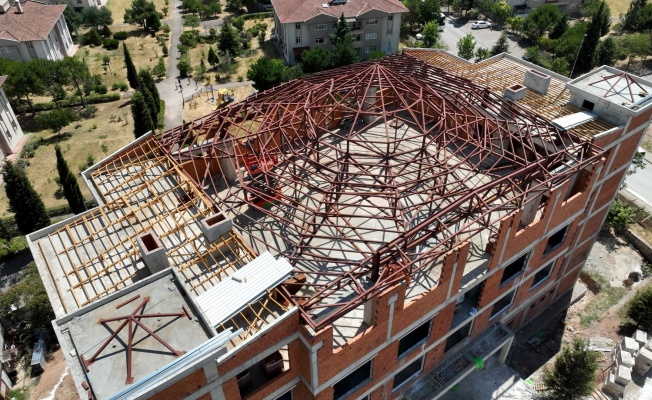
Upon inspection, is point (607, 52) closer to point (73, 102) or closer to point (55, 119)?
point (55, 119)

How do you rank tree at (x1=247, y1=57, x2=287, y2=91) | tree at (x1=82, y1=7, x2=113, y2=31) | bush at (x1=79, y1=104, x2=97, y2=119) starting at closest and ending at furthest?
tree at (x1=247, y1=57, x2=287, y2=91) → bush at (x1=79, y1=104, x2=97, y2=119) → tree at (x1=82, y1=7, x2=113, y2=31)

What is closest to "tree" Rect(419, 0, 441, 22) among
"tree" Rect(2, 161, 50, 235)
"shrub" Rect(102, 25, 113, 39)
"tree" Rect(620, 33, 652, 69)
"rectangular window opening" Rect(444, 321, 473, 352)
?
"tree" Rect(620, 33, 652, 69)

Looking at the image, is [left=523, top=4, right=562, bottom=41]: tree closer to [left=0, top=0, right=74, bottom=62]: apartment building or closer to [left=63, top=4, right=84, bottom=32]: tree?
[left=0, top=0, right=74, bottom=62]: apartment building

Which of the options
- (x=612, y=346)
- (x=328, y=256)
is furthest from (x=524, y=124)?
(x=612, y=346)

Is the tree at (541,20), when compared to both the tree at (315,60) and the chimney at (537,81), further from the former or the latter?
the chimney at (537,81)

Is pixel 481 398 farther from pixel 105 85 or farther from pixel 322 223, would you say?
pixel 105 85

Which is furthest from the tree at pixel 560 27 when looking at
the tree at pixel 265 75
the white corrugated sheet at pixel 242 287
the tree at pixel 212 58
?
the white corrugated sheet at pixel 242 287

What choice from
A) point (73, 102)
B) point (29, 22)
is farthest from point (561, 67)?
point (29, 22)
